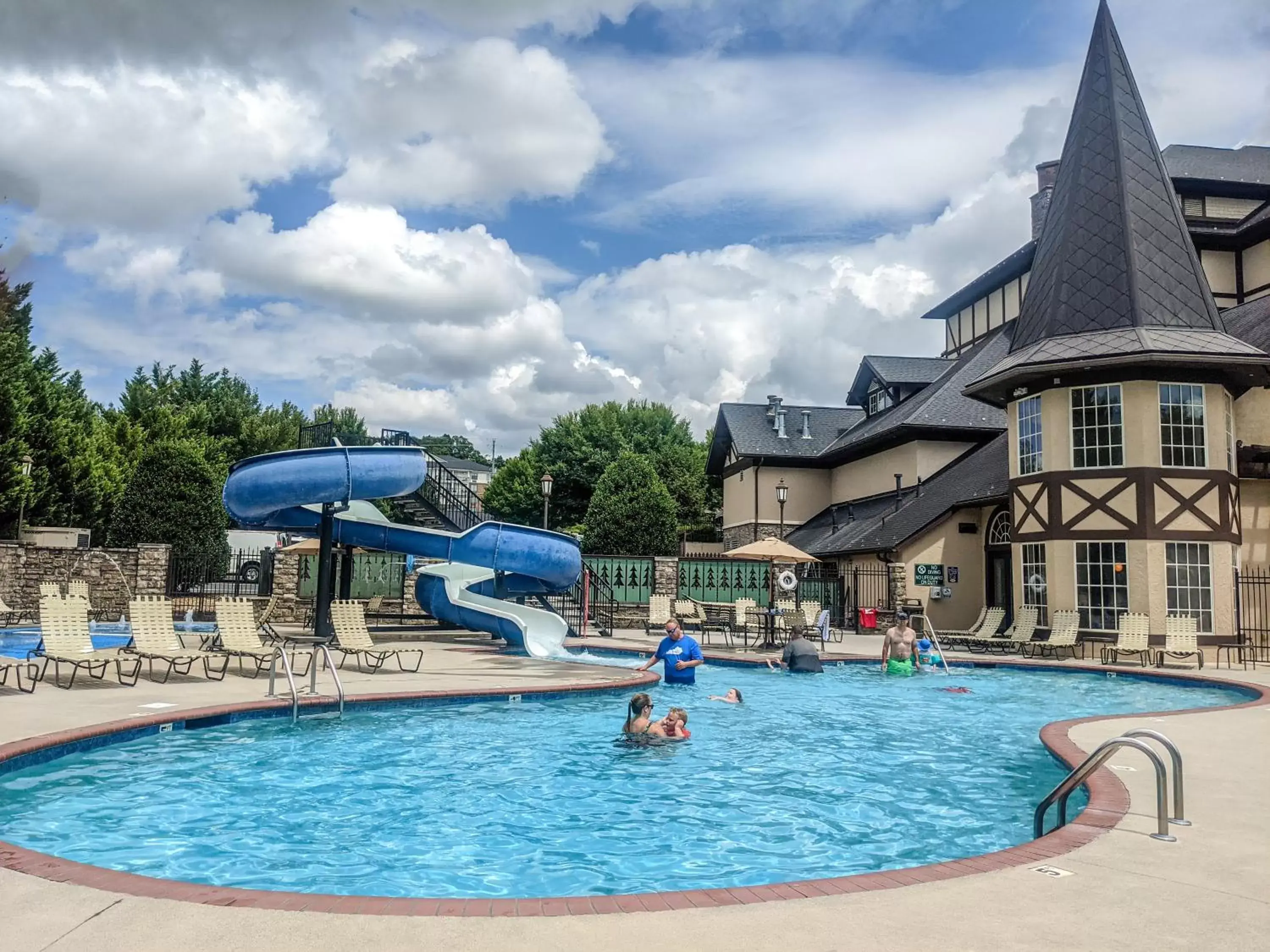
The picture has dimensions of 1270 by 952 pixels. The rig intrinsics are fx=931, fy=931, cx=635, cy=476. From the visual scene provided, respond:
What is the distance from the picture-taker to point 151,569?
25.2 meters

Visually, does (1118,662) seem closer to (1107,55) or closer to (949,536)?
(949,536)

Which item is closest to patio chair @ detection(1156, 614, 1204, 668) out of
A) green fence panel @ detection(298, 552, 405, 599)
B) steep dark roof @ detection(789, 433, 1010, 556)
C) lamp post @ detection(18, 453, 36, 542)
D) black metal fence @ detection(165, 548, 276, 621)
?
steep dark roof @ detection(789, 433, 1010, 556)

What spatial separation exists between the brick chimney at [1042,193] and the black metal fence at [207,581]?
101ft

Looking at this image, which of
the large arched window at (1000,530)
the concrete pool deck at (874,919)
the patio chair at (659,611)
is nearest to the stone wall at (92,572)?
the patio chair at (659,611)

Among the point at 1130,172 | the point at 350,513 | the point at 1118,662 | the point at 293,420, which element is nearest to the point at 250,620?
the point at 350,513

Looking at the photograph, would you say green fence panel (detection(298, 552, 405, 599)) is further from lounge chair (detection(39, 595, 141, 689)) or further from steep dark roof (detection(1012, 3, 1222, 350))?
steep dark roof (detection(1012, 3, 1222, 350))

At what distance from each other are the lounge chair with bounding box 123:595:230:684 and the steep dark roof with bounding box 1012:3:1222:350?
64.0 ft

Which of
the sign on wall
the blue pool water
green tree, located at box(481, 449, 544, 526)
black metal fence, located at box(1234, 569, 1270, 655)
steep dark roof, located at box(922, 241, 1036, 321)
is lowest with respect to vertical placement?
the blue pool water


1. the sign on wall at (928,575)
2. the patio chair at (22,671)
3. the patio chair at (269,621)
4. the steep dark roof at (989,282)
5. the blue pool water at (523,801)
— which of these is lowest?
the blue pool water at (523,801)

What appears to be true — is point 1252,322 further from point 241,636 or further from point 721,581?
point 241,636

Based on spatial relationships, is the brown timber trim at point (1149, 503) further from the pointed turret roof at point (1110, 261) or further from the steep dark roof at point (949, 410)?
the steep dark roof at point (949, 410)

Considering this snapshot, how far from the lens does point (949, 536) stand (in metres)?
27.5

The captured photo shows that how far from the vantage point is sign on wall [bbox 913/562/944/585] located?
27.1 meters

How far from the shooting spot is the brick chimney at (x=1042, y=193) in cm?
3725
